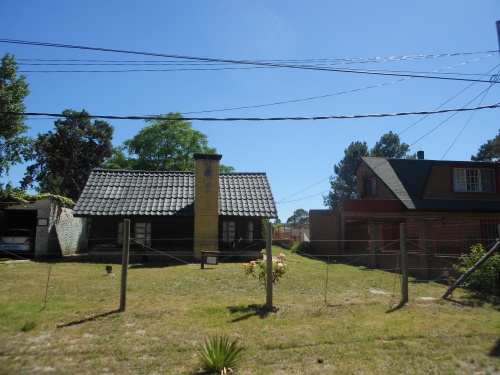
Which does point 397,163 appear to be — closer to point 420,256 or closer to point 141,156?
point 420,256

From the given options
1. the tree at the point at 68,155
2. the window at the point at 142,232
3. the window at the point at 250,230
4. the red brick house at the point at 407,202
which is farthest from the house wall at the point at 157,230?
the tree at the point at 68,155

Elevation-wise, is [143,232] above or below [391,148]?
below

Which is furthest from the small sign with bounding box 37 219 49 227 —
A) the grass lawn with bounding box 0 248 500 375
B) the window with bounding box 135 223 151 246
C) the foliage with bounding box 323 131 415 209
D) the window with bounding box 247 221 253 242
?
the foliage with bounding box 323 131 415 209

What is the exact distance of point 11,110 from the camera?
23.6m

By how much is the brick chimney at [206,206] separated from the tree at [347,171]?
139ft

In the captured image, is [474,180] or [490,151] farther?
[490,151]

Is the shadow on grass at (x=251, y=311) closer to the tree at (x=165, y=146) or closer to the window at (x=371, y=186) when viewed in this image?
the window at (x=371, y=186)

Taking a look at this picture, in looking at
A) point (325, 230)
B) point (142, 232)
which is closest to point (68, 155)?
point (142, 232)

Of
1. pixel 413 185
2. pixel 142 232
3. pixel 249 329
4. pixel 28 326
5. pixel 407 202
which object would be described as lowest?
pixel 249 329

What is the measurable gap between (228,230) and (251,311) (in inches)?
548

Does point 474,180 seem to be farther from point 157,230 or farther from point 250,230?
point 157,230

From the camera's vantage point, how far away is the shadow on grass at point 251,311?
27.2 feet

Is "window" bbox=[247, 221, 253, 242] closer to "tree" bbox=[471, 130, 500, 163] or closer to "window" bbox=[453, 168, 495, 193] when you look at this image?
"window" bbox=[453, 168, 495, 193]

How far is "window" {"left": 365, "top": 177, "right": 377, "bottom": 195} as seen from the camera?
2805cm
